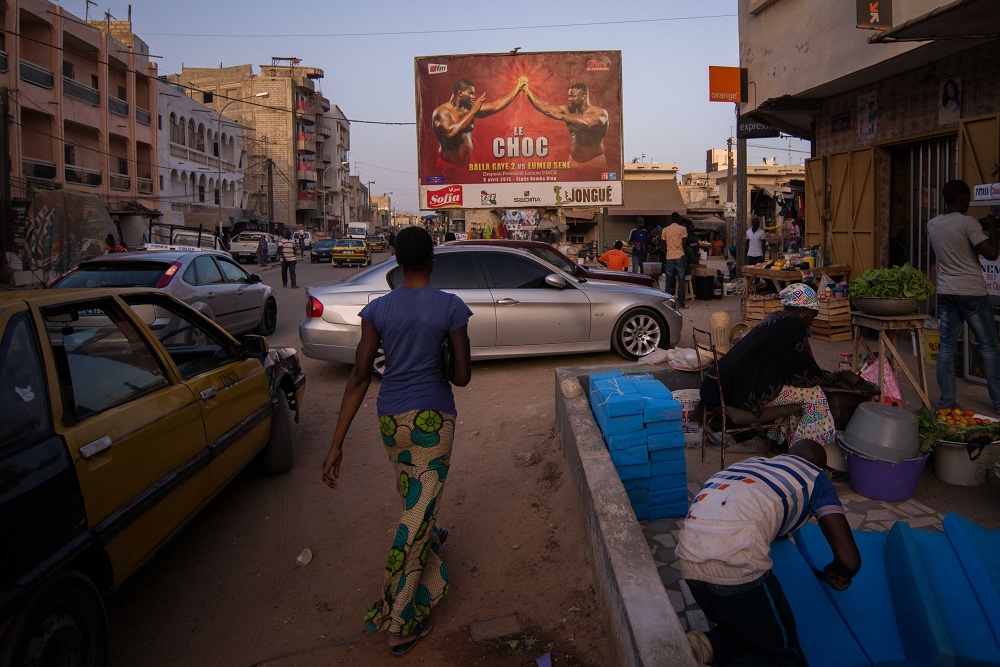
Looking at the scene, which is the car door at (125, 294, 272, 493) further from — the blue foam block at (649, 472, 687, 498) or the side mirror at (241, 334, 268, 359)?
the blue foam block at (649, 472, 687, 498)

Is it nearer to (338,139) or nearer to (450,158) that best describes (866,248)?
(450,158)

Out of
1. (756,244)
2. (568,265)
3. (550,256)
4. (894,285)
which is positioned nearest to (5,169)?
(550,256)

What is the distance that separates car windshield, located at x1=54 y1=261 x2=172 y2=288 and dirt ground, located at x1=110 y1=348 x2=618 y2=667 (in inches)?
166

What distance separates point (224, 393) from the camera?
174 inches

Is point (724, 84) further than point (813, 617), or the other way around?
point (724, 84)

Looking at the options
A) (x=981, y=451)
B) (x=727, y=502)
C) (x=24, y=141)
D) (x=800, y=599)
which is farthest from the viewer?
(x=24, y=141)

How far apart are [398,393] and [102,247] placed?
2309 cm

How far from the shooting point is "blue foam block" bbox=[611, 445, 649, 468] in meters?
4.18

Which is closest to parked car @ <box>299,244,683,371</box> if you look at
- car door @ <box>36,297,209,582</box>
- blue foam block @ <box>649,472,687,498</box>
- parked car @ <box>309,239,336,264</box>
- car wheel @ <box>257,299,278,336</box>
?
car wheel @ <box>257,299,278,336</box>

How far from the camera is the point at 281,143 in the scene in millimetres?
75750

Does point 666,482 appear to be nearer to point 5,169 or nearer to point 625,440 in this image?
point 625,440

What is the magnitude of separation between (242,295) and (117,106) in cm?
3005

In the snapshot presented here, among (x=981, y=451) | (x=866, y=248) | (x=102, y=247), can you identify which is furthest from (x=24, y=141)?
(x=981, y=451)

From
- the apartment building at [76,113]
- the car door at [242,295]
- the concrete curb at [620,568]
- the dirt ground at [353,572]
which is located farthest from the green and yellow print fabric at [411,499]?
the apartment building at [76,113]
